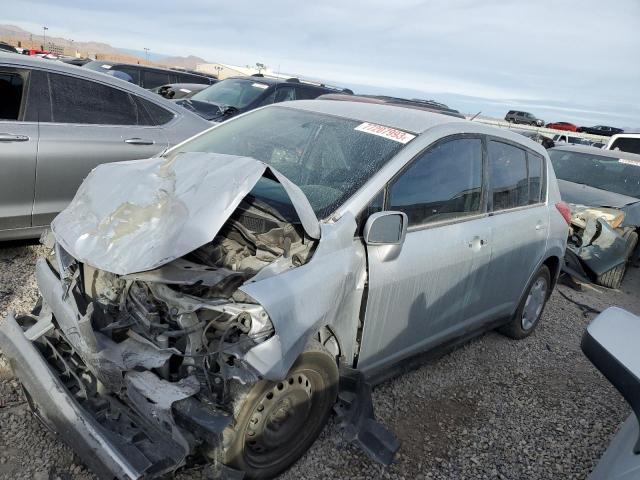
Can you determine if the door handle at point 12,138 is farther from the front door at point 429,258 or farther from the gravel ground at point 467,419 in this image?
the front door at point 429,258

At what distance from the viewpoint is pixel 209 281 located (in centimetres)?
219

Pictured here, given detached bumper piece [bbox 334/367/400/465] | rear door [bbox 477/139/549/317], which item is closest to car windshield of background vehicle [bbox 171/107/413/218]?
detached bumper piece [bbox 334/367/400/465]

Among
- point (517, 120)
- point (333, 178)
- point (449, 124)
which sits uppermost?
point (449, 124)

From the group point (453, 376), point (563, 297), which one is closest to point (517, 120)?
point (563, 297)

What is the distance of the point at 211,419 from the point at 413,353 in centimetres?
157

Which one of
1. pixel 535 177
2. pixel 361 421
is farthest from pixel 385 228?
pixel 535 177

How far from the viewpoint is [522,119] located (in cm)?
3791

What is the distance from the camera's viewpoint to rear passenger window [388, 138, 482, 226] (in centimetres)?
292

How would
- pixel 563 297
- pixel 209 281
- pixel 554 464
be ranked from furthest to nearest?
1. pixel 563 297
2. pixel 554 464
3. pixel 209 281

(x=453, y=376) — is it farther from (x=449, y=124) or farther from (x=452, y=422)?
(x=449, y=124)

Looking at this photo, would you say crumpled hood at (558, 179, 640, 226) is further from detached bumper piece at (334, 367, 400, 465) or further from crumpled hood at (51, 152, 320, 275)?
crumpled hood at (51, 152, 320, 275)

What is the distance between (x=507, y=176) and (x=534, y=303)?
58.7 inches

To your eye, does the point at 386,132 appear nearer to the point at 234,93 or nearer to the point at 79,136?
the point at 79,136

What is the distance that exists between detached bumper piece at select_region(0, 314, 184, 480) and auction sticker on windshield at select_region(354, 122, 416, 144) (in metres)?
2.01
